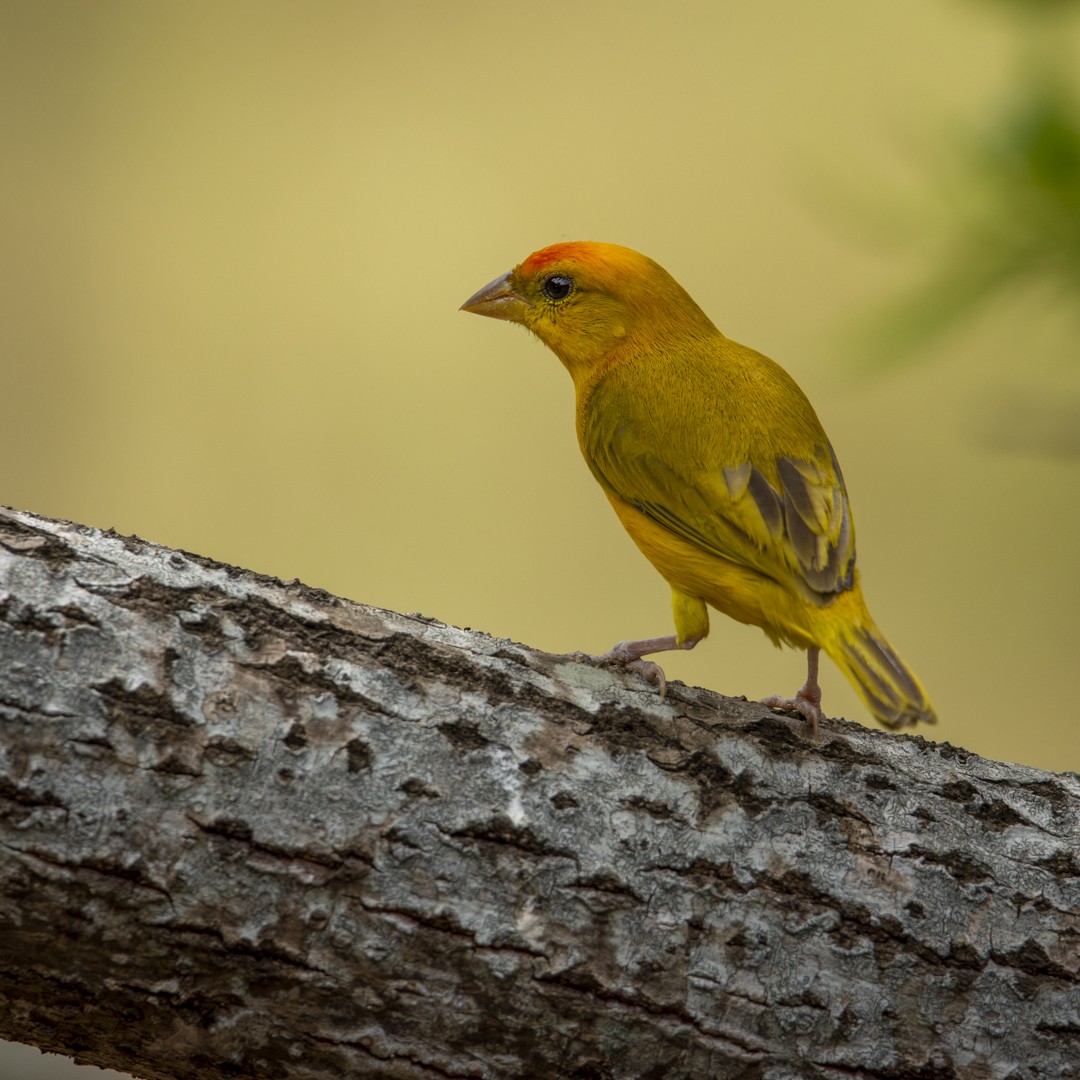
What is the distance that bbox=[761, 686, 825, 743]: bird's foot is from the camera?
2191 millimetres

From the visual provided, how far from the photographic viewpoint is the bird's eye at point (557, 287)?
3.16 meters

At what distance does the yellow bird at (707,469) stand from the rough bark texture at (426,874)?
0.35 m

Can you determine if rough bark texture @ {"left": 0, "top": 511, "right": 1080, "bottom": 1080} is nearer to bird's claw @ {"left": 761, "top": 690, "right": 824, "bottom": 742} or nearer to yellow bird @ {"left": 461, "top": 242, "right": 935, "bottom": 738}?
bird's claw @ {"left": 761, "top": 690, "right": 824, "bottom": 742}

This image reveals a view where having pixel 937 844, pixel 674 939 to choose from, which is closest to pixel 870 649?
pixel 937 844

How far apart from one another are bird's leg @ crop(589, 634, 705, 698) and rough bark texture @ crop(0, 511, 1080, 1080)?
0.21 meters

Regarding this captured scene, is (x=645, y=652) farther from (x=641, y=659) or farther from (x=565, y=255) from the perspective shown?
(x=565, y=255)

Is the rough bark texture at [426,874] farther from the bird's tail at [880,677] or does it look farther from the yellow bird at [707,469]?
the yellow bird at [707,469]

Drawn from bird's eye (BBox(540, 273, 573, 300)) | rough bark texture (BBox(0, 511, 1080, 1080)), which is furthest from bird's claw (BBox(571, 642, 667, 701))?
bird's eye (BBox(540, 273, 573, 300))

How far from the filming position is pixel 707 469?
255cm

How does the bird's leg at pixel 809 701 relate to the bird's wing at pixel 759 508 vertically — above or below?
below

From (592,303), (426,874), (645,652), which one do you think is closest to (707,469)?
(645,652)

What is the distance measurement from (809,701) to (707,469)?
56 cm

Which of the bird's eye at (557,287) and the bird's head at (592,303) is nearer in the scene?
the bird's head at (592,303)

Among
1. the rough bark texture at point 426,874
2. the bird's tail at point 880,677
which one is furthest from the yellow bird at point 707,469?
the rough bark texture at point 426,874
